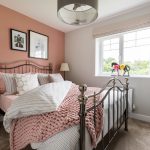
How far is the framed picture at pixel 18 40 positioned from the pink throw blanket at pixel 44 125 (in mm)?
1990

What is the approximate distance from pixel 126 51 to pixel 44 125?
2622 mm

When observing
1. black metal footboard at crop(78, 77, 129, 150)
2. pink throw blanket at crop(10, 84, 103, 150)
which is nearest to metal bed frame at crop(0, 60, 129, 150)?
black metal footboard at crop(78, 77, 129, 150)

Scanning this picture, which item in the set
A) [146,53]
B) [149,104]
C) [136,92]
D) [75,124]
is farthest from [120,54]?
[75,124]

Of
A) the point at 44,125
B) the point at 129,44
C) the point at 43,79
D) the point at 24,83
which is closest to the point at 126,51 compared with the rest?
the point at 129,44

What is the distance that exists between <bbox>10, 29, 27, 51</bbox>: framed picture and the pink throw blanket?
1990 mm

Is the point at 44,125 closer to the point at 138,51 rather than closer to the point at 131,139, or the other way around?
the point at 131,139

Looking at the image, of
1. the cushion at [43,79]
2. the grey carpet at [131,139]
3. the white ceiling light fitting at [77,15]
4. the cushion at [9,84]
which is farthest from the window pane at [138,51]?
the cushion at [9,84]

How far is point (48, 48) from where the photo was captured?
3.46 m

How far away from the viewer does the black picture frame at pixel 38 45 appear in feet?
9.90

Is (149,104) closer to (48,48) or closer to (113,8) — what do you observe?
(113,8)

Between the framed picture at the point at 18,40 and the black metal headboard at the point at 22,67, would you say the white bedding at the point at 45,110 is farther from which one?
the framed picture at the point at 18,40

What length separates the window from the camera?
2.71m

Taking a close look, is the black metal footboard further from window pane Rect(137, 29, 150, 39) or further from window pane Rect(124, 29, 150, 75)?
window pane Rect(137, 29, 150, 39)

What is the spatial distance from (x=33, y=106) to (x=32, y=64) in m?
2.23
